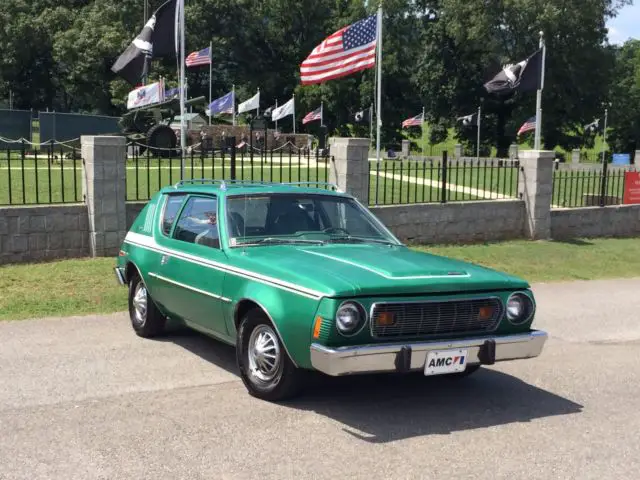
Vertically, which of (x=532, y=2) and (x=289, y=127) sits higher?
(x=532, y=2)

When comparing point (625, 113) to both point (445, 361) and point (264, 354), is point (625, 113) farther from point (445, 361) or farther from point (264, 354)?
point (264, 354)

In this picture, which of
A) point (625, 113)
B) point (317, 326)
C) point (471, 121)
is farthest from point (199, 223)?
point (625, 113)

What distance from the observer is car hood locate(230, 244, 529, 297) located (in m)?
5.11

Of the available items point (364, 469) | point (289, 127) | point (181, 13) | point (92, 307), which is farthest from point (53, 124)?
point (289, 127)

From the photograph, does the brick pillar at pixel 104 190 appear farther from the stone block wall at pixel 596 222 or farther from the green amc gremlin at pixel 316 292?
the stone block wall at pixel 596 222

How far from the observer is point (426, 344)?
5.14m

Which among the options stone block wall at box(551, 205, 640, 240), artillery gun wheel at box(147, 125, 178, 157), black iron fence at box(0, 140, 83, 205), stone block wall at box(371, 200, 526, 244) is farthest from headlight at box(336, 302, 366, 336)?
artillery gun wheel at box(147, 125, 178, 157)

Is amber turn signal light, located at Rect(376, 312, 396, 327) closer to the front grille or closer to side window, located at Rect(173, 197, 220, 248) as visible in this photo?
the front grille

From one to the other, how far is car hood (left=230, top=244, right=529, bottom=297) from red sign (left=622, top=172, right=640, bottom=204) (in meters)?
13.8

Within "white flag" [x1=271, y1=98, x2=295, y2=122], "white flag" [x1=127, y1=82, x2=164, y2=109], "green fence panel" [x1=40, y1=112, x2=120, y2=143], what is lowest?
"green fence panel" [x1=40, y1=112, x2=120, y2=143]

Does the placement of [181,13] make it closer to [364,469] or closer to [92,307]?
[92,307]

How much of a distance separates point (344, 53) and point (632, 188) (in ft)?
25.2

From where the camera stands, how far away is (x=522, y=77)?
19219 mm

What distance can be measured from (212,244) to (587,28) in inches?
2074
